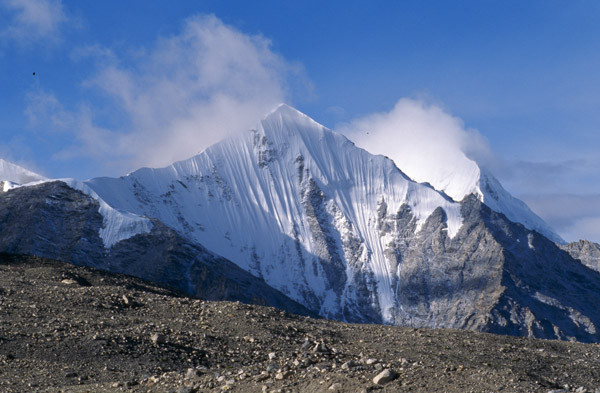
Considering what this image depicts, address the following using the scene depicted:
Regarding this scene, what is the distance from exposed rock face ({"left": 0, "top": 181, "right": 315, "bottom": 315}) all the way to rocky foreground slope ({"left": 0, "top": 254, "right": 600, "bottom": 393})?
11724cm

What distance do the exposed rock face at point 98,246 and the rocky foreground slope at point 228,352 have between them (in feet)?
385

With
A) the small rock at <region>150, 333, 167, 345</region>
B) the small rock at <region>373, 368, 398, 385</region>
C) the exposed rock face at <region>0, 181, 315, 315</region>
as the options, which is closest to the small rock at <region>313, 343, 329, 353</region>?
the small rock at <region>150, 333, 167, 345</region>

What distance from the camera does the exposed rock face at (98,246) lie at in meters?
152

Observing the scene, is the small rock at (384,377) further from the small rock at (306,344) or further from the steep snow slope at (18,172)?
the steep snow slope at (18,172)

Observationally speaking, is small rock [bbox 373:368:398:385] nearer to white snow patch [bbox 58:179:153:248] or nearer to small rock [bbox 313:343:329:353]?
small rock [bbox 313:343:329:353]

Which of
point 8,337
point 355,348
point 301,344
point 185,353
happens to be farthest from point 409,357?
point 8,337

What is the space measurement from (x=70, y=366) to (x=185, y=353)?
3777mm

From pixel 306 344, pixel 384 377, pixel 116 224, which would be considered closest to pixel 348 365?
pixel 384 377

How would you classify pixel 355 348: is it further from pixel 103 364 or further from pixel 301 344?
pixel 103 364

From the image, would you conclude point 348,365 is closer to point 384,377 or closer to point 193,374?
point 384,377

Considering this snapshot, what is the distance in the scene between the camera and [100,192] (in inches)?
7849

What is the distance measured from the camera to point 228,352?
2848 cm

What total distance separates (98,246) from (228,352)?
5293 inches

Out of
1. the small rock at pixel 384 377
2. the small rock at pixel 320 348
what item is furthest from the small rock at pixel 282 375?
the small rock at pixel 320 348
